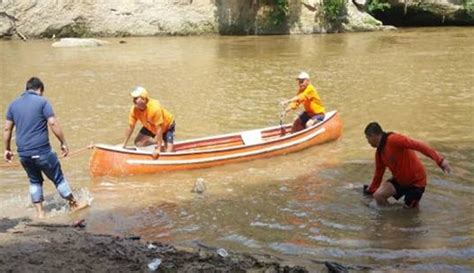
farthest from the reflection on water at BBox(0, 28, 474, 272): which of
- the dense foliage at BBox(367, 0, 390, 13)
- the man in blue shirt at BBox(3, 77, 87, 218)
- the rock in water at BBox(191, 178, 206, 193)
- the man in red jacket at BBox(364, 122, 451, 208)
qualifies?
the dense foliage at BBox(367, 0, 390, 13)

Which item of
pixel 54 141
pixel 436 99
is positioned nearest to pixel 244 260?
pixel 54 141

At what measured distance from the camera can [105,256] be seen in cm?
598

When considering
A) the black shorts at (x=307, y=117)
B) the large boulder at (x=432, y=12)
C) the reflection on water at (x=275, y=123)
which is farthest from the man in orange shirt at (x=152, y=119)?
the large boulder at (x=432, y=12)

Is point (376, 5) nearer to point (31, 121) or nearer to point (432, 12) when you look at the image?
point (432, 12)

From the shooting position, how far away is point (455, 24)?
35.2 meters

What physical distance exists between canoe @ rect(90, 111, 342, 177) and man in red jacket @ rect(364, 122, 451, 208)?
3050 millimetres

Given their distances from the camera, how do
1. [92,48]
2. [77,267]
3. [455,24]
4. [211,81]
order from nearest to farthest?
1. [77,267]
2. [211,81]
3. [92,48]
4. [455,24]

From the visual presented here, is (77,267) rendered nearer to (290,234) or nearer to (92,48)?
(290,234)

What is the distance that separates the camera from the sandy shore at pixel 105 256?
18.6ft

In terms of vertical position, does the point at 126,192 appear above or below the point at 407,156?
below

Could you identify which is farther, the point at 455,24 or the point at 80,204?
the point at 455,24

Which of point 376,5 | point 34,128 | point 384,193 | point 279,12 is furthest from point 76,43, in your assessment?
point 384,193

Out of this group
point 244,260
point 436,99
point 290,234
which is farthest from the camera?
point 436,99

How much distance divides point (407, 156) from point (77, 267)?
4.02 m
